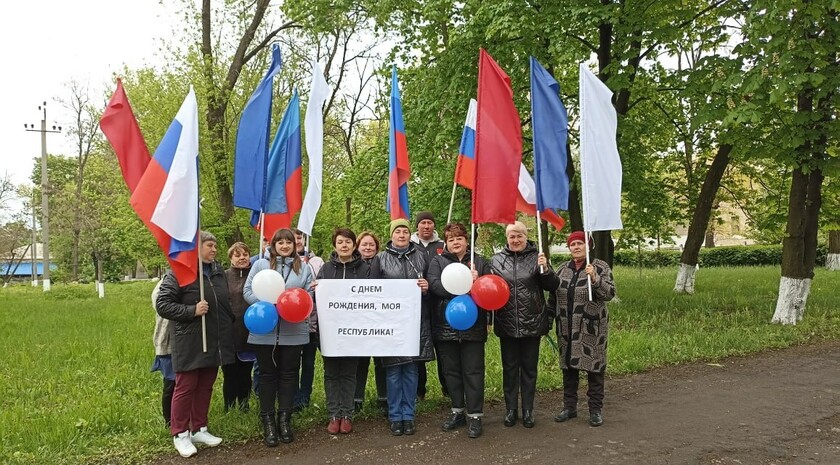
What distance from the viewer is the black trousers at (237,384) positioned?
593cm

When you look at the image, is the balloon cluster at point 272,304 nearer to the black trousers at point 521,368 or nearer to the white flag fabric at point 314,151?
the white flag fabric at point 314,151

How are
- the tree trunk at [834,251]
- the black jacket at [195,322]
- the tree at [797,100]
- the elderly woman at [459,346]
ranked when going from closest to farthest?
the black jacket at [195,322] < the elderly woman at [459,346] < the tree at [797,100] < the tree trunk at [834,251]

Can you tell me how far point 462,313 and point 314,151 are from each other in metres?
2.82

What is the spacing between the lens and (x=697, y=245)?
52.1 ft

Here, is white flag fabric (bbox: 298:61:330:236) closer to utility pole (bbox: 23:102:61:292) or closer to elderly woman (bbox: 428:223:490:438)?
elderly woman (bbox: 428:223:490:438)

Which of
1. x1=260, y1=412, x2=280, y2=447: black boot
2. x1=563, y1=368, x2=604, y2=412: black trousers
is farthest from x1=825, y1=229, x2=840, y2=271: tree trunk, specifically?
x1=260, y1=412, x2=280, y2=447: black boot

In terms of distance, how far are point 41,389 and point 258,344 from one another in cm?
392

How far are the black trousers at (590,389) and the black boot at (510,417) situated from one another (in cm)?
54

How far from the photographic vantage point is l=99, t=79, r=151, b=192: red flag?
5.00m

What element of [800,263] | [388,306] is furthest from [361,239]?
[800,263]

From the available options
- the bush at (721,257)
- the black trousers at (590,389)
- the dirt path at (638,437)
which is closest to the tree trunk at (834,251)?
the bush at (721,257)

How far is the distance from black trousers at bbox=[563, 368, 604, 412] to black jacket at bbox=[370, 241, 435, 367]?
137cm

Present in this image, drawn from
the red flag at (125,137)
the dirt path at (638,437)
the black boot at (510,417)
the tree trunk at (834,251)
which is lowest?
the dirt path at (638,437)

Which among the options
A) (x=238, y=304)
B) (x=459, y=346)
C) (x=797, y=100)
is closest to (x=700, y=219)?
(x=797, y=100)
